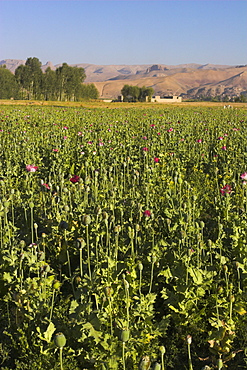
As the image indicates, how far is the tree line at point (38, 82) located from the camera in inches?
3241

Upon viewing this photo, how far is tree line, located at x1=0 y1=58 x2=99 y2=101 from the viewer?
82.3m

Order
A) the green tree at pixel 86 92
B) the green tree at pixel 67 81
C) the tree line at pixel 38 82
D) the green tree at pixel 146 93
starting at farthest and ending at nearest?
the green tree at pixel 146 93 → the green tree at pixel 86 92 → the green tree at pixel 67 81 → the tree line at pixel 38 82

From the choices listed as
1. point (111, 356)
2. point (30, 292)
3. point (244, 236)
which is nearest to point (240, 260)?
point (244, 236)

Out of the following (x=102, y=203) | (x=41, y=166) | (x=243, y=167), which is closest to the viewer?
(x=102, y=203)

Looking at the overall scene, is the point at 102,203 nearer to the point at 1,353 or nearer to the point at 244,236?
the point at 244,236

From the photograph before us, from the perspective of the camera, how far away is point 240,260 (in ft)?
12.6

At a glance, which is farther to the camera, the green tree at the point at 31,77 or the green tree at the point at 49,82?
the green tree at the point at 49,82

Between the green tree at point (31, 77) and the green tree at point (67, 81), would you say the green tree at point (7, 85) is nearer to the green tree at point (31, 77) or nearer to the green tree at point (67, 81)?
the green tree at point (31, 77)

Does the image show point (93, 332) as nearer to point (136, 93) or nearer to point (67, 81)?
point (67, 81)

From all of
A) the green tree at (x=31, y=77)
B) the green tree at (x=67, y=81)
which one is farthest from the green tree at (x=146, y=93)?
the green tree at (x=31, y=77)

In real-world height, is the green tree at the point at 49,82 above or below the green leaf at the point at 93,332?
above

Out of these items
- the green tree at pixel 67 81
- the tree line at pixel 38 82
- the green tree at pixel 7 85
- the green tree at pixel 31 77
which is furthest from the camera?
the green tree at pixel 67 81

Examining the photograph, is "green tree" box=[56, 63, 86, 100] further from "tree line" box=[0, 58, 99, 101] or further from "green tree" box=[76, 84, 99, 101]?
"green tree" box=[76, 84, 99, 101]

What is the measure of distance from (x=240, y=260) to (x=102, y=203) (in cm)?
204
